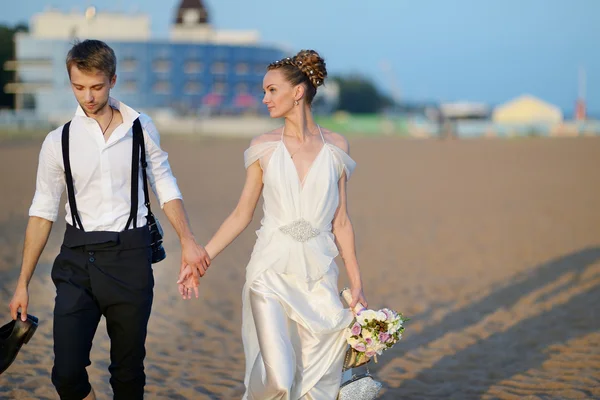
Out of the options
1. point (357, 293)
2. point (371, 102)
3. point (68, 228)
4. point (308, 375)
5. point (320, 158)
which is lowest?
point (371, 102)

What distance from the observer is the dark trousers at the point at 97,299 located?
431 cm

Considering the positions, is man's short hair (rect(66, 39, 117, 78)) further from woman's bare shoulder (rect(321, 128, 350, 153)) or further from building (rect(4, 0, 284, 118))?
building (rect(4, 0, 284, 118))

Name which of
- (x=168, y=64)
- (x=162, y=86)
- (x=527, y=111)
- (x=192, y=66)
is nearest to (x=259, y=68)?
(x=192, y=66)

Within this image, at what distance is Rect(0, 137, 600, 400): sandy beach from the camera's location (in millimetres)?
7035

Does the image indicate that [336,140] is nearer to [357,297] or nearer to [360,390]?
[357,297]

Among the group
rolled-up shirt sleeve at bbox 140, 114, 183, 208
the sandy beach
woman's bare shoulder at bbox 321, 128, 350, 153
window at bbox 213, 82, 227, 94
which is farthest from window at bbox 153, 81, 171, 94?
rolled-up shirt sleeve at bbox 140, 114, 183, 208

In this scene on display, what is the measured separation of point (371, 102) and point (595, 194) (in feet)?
418

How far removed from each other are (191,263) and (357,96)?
5571 inches

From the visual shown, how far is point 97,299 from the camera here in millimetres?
4402

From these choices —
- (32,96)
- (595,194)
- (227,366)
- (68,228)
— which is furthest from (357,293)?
(32,96)

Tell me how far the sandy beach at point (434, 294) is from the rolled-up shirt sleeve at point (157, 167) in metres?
2.35

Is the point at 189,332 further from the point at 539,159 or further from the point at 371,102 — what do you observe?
the point at 371,102

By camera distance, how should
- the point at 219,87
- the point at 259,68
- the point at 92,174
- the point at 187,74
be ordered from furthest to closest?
the point at 259,68, the point at 219,87, the point at 187,74, the point at 92,174

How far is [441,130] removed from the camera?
68.0m
